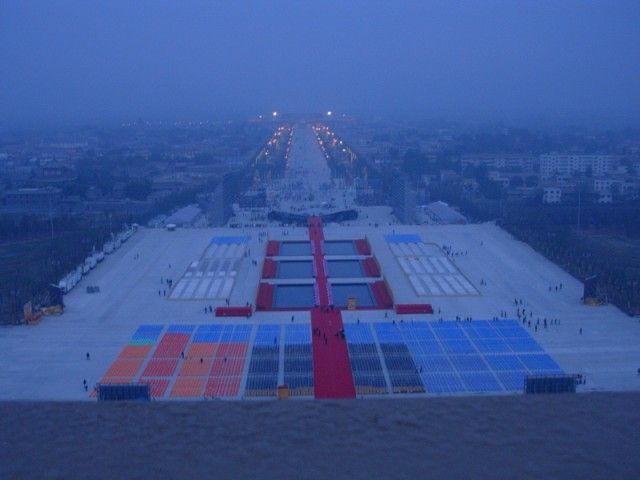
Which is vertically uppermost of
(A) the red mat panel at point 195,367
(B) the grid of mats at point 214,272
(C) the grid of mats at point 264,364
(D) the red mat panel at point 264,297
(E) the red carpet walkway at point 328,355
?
(B) the grid of mats at point 214,272

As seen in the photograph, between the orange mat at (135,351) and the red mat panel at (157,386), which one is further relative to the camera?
the orange mat at (135,351)

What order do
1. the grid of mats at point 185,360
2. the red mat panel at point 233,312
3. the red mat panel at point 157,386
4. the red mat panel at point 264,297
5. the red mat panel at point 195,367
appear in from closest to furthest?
the red mat panel at point 157,386 → the grid of mats at point 185,360 → the red mat panel at point 195,367 → the red mat panel at point 233,312 → the red mat panel at point 264,297

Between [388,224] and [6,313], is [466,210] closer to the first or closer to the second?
[388,224]

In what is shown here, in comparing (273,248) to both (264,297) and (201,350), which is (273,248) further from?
(201,350)

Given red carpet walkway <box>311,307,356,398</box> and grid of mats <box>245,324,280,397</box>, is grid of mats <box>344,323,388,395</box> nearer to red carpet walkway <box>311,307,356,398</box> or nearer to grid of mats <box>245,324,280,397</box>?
red carpet walkway <box>311,307,356,398</box>

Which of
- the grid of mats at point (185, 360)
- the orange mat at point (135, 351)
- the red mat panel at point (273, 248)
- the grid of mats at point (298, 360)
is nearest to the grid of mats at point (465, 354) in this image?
the grid of mats at point (298, 360)

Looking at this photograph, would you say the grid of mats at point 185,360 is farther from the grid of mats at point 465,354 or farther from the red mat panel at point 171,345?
the grid of mats at point 465,354

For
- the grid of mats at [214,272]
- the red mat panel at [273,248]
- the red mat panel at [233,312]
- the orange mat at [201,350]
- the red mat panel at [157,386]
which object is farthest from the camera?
the red mat panel at [273,248]
